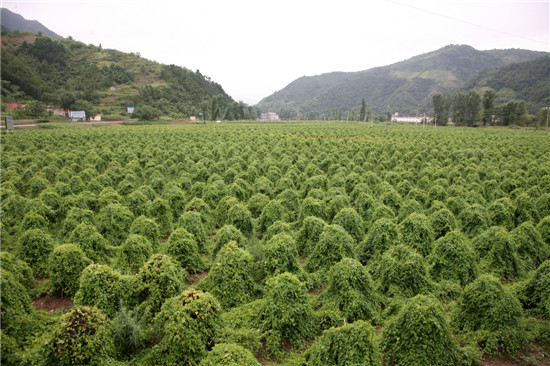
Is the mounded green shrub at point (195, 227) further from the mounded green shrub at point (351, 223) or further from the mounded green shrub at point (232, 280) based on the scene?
the mounded green shrub at point (351, 223)

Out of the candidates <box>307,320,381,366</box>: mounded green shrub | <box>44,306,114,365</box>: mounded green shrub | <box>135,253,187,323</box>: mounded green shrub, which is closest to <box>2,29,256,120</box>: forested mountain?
<box>135,253,187,323</box>: mounded green shrub

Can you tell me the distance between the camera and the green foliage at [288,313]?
6457 mm

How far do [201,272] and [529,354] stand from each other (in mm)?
8705

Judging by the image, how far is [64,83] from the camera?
125 metres

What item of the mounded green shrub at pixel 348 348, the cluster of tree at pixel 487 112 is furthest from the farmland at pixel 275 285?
the cluster of tree at pixel 487 112

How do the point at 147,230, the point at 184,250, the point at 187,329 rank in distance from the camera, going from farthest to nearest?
the point at 147,230, the point at 184,250, the point at 187,329

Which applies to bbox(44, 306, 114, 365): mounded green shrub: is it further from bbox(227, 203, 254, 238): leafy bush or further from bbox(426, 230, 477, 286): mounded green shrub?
bbox(426, 230, 477, 286): mounded green shrub

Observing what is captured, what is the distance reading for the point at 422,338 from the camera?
18.6 ft

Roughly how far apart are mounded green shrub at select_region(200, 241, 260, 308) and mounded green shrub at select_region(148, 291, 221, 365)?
1567mm

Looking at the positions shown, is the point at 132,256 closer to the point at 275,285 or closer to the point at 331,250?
the point at 275,285

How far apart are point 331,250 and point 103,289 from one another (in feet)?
20.8

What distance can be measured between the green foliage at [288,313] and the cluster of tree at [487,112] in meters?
82.1

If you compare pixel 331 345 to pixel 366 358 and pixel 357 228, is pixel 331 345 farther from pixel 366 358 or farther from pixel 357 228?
pixel 357 228

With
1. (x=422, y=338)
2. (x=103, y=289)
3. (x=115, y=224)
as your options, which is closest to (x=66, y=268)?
(x=103, y=289)
